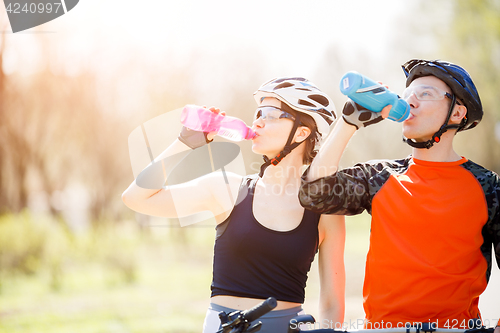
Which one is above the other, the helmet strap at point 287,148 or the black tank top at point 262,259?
the helmet strap at point 287,148

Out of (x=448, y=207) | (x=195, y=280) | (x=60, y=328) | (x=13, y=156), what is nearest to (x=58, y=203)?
(x=13, y=156)

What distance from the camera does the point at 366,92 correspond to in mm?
2174

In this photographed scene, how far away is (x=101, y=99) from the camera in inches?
525

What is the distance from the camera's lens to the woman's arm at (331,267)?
9.22 feet

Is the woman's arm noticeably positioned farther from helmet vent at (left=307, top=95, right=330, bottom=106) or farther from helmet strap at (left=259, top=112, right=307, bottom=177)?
helmet vent at (left=307, top=95, right=330, bottom=106)

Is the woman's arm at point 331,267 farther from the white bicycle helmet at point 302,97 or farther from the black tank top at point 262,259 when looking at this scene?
the white bicycle helmet at point 302,97

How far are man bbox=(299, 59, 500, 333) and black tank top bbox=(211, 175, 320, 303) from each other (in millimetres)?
389

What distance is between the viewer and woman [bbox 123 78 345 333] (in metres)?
2.70

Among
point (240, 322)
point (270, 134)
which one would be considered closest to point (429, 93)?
point (270, 134)

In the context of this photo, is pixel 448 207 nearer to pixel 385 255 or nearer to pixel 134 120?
pixel 385 255

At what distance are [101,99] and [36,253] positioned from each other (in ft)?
16.2

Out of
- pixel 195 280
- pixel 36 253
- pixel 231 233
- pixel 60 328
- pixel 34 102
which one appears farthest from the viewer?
pixel 195 280

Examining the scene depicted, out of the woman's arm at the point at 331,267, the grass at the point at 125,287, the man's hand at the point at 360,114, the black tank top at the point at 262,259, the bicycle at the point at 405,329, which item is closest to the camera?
the bicycle at the point at 405,329

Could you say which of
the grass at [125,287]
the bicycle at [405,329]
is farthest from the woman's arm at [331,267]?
the grass at [125,287]
